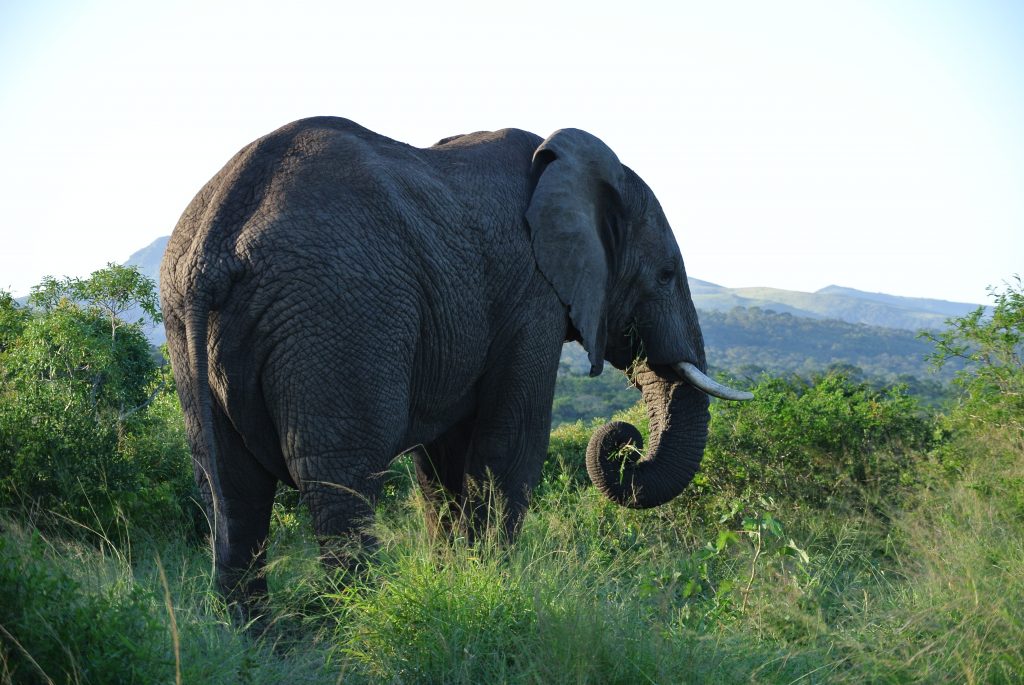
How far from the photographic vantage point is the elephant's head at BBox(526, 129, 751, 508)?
19.9ft

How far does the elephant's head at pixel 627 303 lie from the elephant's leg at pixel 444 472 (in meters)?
0.89

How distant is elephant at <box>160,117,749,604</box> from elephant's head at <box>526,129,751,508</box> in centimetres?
2

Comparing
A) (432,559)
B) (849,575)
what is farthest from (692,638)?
(849,575)

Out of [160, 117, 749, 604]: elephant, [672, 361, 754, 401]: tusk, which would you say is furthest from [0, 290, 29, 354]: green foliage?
[672, 361, 754, 401]: tusk

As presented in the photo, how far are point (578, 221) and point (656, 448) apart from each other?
5.95ft

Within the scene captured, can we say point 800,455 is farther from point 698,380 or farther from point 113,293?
point 113,293

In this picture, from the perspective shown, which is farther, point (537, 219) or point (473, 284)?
point (537, 219)

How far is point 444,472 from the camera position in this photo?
20.7ft

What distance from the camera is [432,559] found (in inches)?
189

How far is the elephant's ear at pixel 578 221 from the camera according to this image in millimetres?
5891

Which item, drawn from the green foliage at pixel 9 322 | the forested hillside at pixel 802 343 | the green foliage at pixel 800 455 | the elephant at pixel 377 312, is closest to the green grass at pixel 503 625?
the elephant at pixel 377 312

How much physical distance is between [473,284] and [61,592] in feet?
7.91

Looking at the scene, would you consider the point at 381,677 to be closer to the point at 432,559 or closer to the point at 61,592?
the point at 432,559

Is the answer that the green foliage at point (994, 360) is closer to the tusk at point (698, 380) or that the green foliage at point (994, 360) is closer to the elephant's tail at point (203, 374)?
the tusk at point (698, 380)
